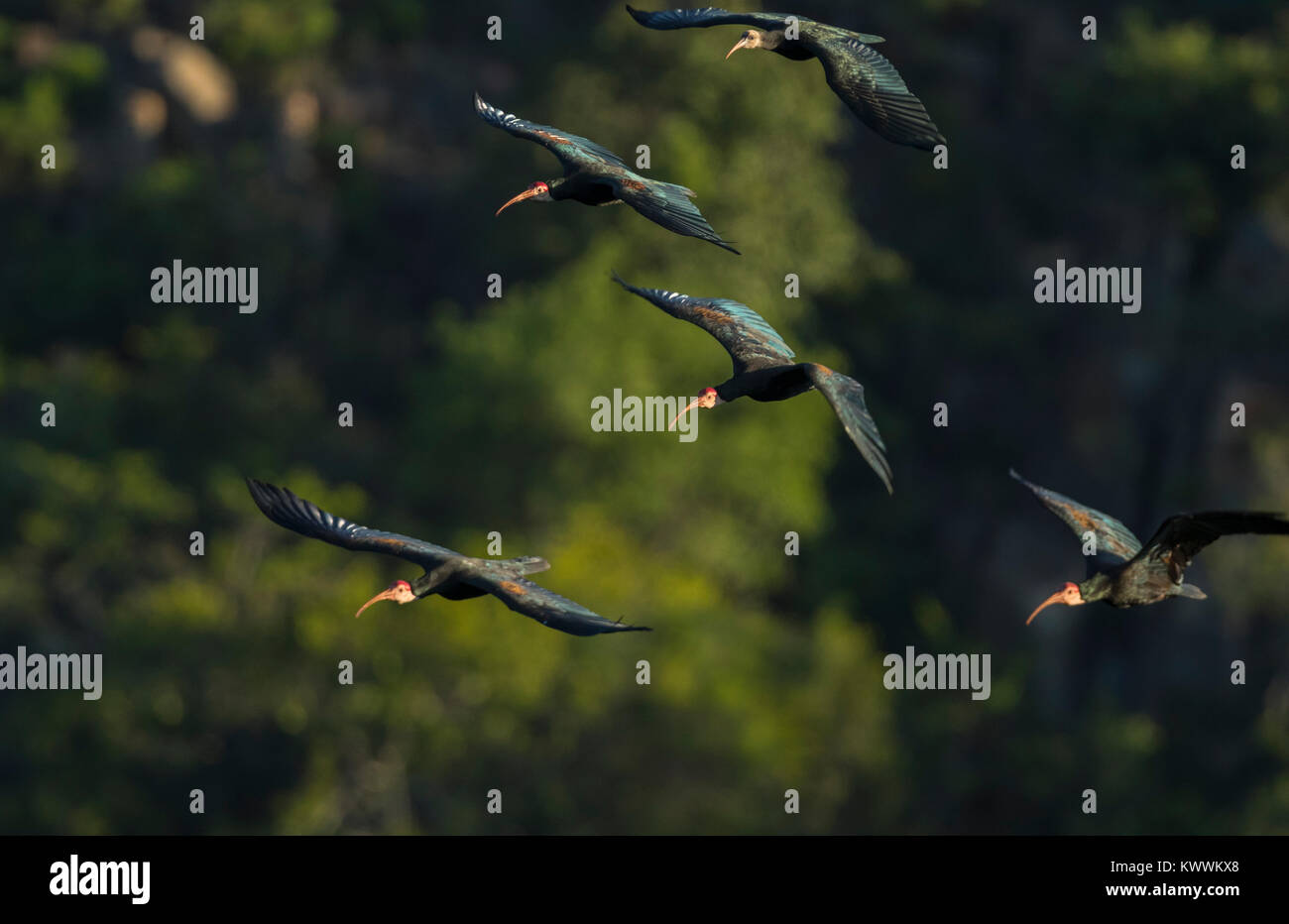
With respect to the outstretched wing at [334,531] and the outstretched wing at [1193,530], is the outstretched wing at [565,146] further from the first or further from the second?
the outstretched wing at [1193,530]

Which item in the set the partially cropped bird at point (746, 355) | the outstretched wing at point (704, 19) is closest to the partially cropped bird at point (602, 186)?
the partially cropped bird at point (746, 355)

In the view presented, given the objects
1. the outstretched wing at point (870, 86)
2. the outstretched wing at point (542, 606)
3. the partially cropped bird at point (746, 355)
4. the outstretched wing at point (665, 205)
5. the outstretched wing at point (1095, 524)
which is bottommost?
the outstretched wing at point (542, 606)

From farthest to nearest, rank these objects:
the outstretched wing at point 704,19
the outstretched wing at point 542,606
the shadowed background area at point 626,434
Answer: the shadowed background area at point 626,434 < the outstretched wing at point 704,19 < the outstretched wing at point 542,606

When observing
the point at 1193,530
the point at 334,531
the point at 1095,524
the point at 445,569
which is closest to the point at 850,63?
the point at 1095,524

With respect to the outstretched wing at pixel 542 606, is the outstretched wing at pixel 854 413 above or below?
above

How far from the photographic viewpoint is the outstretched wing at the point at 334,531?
662 inches

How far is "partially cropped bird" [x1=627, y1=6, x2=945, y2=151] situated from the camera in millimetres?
17000

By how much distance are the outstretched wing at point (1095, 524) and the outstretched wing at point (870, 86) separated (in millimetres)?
2519

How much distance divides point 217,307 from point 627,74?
13.1 m

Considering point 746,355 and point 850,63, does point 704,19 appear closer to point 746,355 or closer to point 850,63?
point 850,63

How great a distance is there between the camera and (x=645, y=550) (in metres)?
54.8

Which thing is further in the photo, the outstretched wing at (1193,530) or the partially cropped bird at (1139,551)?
the partially cropped bird at (1139,551)

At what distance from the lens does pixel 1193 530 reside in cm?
1533
